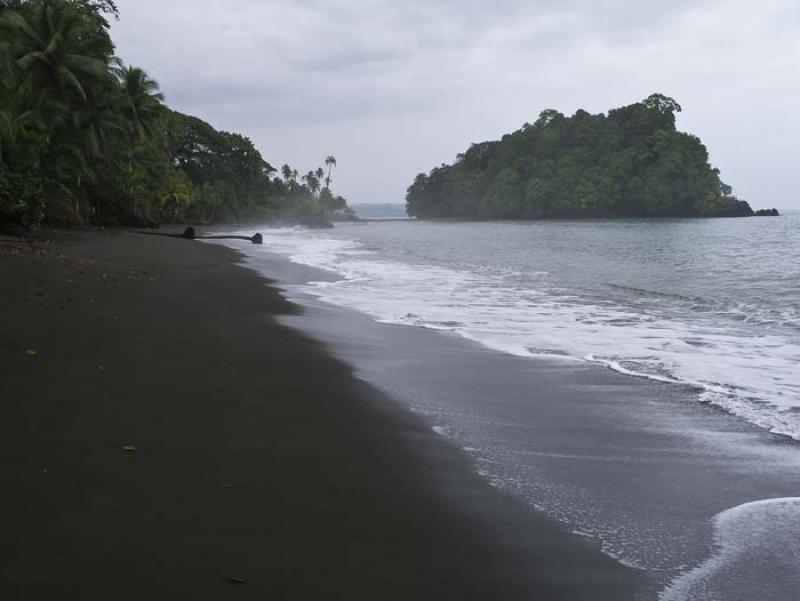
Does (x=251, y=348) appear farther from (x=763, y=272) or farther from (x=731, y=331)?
(x=763, y=272)

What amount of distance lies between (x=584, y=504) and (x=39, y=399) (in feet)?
10.6

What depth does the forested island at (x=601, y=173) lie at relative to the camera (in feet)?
352

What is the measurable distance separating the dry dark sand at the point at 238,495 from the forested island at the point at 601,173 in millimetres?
111822

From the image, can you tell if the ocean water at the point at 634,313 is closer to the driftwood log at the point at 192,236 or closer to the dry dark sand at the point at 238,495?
the dry dark sand at the point at 238,495

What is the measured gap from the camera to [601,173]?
11731 cm

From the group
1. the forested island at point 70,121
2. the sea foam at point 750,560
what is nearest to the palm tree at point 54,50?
the forested island at point 70,121

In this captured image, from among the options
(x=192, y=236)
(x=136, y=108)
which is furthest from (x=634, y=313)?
(x=136, y=108)

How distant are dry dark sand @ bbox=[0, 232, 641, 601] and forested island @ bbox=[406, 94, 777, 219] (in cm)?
11182

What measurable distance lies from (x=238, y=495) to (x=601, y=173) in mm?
122609

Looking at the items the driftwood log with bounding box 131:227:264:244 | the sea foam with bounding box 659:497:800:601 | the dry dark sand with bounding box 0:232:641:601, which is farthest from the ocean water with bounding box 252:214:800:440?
the driftwood log with bounding box 131:227:264:244

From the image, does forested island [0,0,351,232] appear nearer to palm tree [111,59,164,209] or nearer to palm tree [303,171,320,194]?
palm tree [111,59,164,209]

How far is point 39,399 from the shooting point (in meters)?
3.95

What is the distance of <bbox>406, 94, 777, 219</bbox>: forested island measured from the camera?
352 feet

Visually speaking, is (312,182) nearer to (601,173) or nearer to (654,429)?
(601,173)
